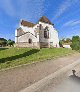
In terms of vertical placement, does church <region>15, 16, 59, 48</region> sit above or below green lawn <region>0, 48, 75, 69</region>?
above

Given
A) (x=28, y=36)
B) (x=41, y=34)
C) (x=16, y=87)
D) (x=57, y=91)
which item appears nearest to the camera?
(x=57, y=91)

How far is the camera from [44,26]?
4038cm

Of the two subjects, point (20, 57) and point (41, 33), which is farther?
point (41, 33)

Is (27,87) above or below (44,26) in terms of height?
below

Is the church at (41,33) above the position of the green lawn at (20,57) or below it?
above

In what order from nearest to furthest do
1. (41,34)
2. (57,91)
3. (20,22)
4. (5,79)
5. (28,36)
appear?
(57,91)
(5,79)
(28,36)
(41,34)
(20,22)

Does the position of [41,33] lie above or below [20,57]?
above

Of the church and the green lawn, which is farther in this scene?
the church

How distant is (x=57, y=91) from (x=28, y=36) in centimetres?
3025

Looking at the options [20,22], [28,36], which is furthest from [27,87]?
[20,22]

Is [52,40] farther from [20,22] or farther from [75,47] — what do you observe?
[20,22]

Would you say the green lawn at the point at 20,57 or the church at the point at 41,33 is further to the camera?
the church at the point at 41,33

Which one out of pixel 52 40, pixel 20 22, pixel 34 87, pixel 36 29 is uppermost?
pixel 20 22

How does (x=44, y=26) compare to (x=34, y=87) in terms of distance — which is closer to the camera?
(x=34, y=87)
